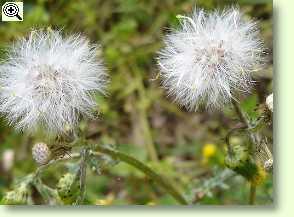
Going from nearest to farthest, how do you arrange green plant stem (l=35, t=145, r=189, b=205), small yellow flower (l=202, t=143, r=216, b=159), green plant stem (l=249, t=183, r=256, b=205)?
1. green plant stem (l=35, t=145, r=189, b=205)
2. green plant stem (l=249, t=183, r=256, b=205)
3. small yellow flower (l=202, t=143, r=216, b=159)

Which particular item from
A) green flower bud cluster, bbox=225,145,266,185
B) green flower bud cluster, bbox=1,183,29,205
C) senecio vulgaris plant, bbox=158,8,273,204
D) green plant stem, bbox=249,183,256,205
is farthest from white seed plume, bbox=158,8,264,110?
green flower bud cluster, bbox=1,183,29,205

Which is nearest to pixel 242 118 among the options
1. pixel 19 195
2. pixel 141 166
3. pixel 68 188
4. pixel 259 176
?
pixel 259 176

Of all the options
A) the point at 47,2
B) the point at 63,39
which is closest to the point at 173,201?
the point at 63,39

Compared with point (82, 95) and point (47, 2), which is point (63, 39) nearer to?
point (82, 95)

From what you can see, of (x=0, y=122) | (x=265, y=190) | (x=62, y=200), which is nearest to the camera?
(x=62, y=200)

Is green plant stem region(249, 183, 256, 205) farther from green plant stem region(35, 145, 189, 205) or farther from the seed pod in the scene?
the seed pod

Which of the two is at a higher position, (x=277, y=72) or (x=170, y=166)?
(x=277, y=72)
